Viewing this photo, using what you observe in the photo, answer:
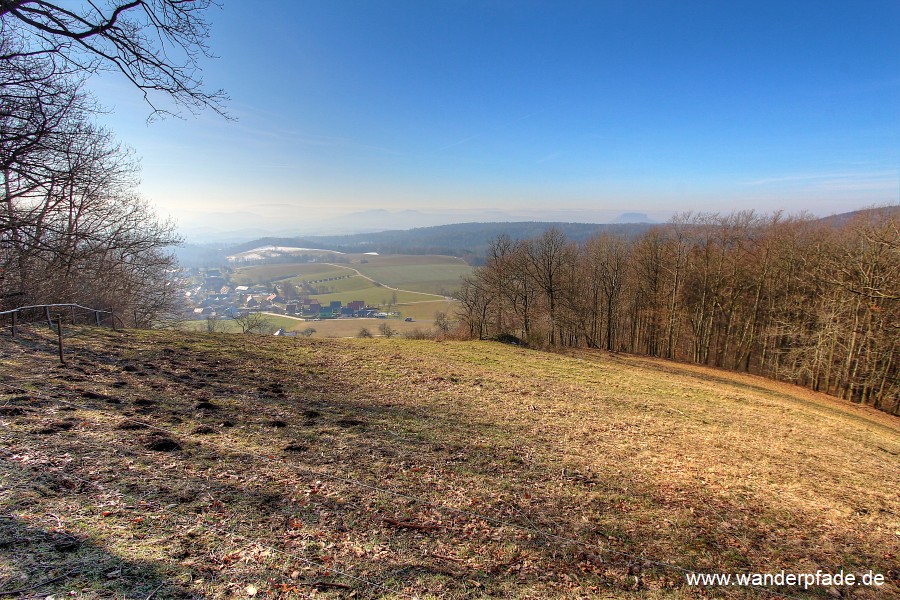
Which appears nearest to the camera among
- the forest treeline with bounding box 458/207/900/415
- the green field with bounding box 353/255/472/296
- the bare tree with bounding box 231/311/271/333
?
the forest treeline with bounding box 458/207/900/415

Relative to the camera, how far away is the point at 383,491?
4387 millimetres

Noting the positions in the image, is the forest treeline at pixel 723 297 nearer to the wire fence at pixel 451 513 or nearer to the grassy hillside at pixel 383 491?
the grassy hillside at pixel 383 491

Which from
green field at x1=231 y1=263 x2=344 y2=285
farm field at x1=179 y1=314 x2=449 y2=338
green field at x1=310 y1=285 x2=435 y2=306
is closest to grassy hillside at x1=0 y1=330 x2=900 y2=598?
farm field at x1=179 y1=314 x2=449 y2=338

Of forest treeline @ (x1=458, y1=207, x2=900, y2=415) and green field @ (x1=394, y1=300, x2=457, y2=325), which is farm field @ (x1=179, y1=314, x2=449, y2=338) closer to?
green field @ (x1=394, y1=300, x2=457, y2=325)

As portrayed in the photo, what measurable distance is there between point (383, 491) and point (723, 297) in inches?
1341

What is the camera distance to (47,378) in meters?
6.49

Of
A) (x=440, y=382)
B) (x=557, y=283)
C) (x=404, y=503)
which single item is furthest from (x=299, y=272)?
(x=404, y=503)

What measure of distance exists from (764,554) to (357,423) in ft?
18.7

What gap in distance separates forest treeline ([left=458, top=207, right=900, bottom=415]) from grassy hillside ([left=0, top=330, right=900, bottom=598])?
16696mm

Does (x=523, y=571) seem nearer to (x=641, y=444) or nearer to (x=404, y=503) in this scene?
(x=404, y=503)

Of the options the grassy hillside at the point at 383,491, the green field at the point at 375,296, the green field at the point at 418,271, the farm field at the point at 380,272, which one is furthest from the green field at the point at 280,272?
the grassy hillside at the point at 383,491

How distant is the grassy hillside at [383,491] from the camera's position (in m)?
2.98

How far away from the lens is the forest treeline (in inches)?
801

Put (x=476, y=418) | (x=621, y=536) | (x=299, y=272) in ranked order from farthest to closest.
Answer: (x=299, y=272) → (x=476, y=418) → (x=621, y=536)
